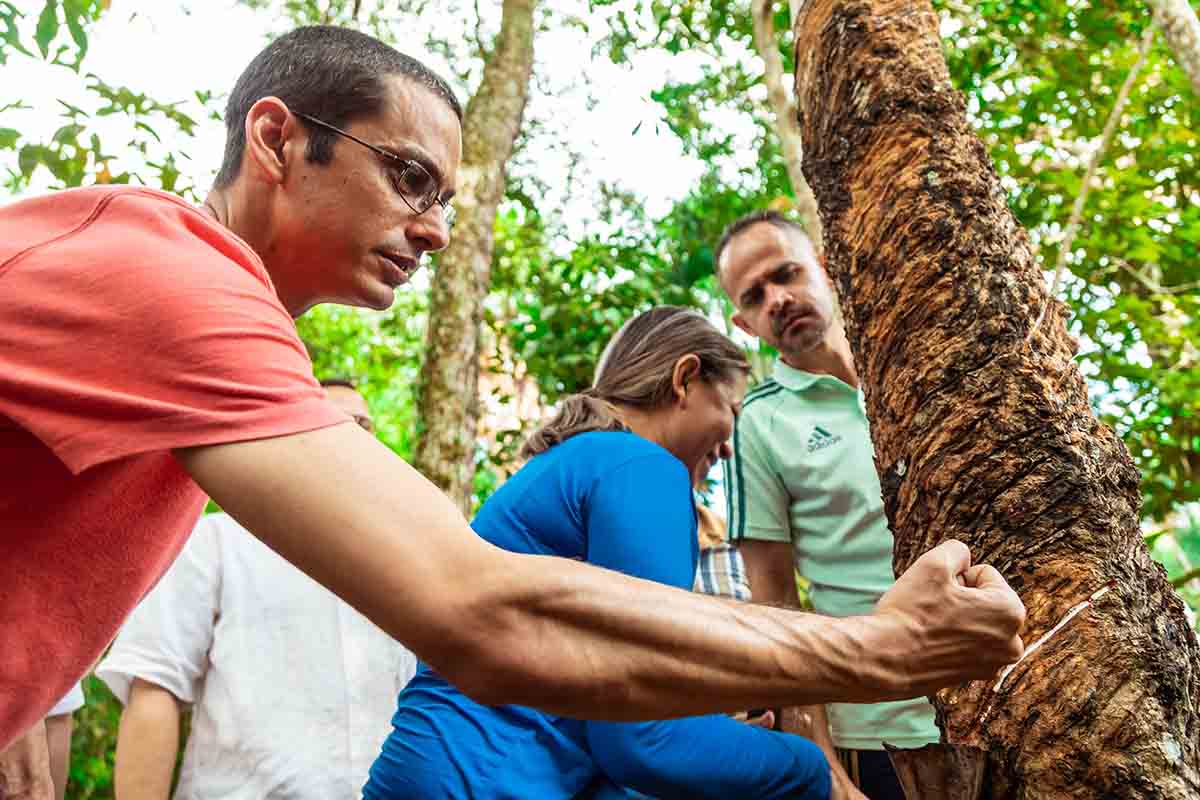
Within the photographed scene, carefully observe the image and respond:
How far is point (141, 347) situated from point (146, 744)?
2255 mm

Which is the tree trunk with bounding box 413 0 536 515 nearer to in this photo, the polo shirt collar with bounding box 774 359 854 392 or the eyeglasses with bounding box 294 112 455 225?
the polo shirt collar with bounding box 774 359 854 392

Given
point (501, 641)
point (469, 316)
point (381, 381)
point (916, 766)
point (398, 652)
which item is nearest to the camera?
point (501, 641)

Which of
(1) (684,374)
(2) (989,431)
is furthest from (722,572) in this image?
(2) (989,431)

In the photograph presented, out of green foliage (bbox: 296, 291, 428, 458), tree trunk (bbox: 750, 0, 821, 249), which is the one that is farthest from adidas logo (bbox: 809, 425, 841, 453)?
green foliage (bbox: 296, 291, 428, 458)

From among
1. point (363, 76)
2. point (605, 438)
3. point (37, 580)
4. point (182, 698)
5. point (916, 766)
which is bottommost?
point (182, 698)

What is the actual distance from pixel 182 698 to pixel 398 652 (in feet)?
1.96

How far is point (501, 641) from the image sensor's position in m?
1.00

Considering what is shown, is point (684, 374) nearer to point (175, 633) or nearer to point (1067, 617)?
point (1067, 617)

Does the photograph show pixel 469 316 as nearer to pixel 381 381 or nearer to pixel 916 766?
pixel 916 766

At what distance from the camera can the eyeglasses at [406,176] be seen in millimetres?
1576

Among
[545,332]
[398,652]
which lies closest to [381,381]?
[545,332]

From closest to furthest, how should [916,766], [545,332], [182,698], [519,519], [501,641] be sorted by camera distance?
[501,641] < [916,766] < [519,519] < [182,698] < [545,332]

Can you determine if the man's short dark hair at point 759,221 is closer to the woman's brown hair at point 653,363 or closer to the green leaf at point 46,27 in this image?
the woman's brown hair at point 653,363

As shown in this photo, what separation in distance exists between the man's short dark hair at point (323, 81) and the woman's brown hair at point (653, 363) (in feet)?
3.29
